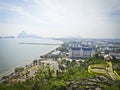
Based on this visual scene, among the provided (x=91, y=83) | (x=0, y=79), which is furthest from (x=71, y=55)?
(x=91, y=83)

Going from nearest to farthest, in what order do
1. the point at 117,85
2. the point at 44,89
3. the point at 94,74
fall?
the point at 44,89 → the point at 117,85 → the point at 94,74

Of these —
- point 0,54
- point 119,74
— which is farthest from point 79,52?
point 119,74

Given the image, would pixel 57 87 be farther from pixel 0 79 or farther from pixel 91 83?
pixel 0 79

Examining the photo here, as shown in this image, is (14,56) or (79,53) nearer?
(14,56)

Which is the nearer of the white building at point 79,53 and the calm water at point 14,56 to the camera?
the calm water at point 14,56

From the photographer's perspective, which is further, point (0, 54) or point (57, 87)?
point (0, 54)

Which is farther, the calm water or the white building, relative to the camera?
the white building

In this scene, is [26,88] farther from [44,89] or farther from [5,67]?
[5,67]

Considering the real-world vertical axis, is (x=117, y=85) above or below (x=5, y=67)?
above

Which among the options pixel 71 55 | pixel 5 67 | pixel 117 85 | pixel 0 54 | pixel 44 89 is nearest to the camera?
pixel 44 89
